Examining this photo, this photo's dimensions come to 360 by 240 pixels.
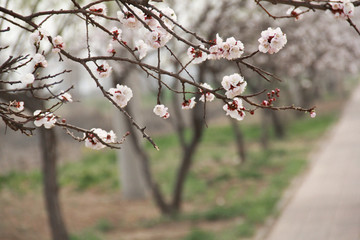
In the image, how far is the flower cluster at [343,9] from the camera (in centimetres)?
254

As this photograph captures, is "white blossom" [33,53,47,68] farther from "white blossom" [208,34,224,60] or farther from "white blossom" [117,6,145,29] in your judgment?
"white blossom" [208,34,224,60]

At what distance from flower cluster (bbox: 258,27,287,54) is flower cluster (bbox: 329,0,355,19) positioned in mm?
290

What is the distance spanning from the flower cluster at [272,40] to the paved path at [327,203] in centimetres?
448

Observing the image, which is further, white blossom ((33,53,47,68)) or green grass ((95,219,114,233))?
green grass ((95,219,114,233))

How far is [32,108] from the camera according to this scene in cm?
562

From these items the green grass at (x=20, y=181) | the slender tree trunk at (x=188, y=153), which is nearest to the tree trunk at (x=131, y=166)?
the slender tree trunk at (x=188, y=153)

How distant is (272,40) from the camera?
2.62 metres

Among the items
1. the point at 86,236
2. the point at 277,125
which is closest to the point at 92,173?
the point at 86,236

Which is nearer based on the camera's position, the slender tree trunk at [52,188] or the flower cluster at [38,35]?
the flower cluster at [38,35]

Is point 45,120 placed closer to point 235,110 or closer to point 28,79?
point 28,79

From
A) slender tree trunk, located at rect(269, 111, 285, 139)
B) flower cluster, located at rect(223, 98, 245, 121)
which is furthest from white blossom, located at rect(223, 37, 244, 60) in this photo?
slender tree trunk, located at rect(269, 111, 285, 139)

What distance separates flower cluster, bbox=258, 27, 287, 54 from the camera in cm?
260

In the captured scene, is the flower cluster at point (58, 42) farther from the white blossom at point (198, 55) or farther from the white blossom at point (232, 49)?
the white blossom at point (232, 49)

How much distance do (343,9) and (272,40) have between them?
396mm
